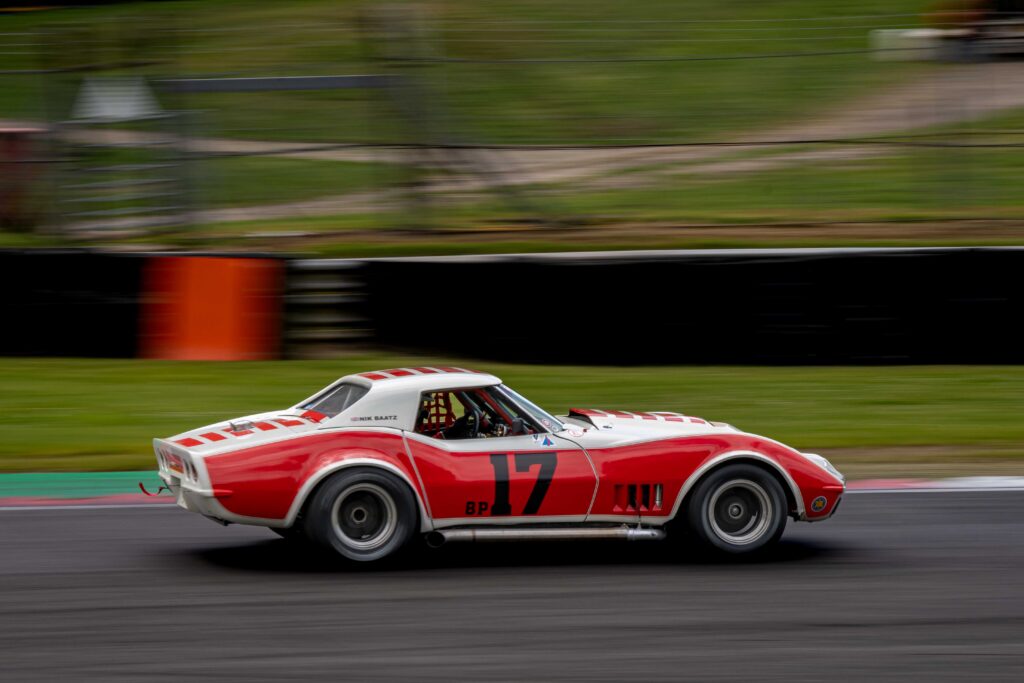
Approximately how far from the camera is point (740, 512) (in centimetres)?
662

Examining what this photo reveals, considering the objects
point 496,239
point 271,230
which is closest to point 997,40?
point 496,239

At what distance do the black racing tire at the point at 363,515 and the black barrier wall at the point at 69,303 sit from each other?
255 inches

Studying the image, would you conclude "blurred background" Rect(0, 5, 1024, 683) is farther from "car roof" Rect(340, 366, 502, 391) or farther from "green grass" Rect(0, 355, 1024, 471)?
"car roof" Rect(340, 366, 502, 391)

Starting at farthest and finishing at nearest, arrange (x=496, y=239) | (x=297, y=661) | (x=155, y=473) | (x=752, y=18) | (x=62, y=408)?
(x=752, y=18) < (x=496, y=239) < (x=62, y=408) < (x=155, y=473) < (x=297, y=661)

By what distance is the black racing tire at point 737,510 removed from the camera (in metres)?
6.50

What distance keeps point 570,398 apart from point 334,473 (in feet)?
16.8

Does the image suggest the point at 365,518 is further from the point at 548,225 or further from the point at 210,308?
the point at 548,225

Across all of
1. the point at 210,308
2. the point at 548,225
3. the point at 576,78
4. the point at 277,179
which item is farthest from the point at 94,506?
the point at 576,78

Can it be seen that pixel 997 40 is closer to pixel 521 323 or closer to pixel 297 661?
pixel 521 323

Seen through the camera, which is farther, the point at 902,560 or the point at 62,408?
the point at 62,408

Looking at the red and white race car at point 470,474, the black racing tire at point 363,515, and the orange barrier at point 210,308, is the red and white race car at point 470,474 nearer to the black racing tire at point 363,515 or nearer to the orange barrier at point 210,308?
the black racing tire at point 363,515

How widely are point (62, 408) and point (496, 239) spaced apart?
15.3ft

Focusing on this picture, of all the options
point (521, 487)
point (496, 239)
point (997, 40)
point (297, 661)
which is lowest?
point (297, 661)

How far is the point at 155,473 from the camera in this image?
8984 millimetres
